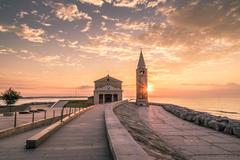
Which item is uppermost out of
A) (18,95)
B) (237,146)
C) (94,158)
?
(18,95)

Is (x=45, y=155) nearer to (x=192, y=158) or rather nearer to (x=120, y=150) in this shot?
(x=120, y=150)

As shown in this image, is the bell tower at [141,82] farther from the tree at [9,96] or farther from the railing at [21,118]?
the railing at [21,118]

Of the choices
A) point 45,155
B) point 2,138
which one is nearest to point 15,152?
point 45,155

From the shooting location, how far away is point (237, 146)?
14.4 metres

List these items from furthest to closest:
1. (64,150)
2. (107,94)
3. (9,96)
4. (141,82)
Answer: (107,94)
(141,82)
(9,96)
(64,150)

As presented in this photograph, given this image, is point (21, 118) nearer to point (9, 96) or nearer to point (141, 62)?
point (9, 96)

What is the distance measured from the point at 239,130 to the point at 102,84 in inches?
1863

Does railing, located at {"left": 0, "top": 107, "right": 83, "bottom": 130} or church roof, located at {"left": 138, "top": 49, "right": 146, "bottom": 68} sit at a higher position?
church roof, located at {"left": 138, "top": 49, "right": 146, "bottom": 68}

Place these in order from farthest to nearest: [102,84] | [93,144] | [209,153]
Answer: [102,84], [209,153], [93,144]

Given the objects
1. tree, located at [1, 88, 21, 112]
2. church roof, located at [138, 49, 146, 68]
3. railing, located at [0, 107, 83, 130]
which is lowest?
railing, located at [0, 107, 83, 130]

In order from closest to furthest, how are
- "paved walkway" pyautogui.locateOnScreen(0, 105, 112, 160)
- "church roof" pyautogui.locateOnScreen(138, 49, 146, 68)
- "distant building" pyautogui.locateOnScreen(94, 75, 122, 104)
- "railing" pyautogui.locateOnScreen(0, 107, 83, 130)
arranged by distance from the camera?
"paved walkway" pyautogui.locateOnScreen(0, 105, 112, 160) < "railing" pyautogui.locateOnScreen(0, 107, 83, 130) < "distant building" pyautogui.locateOnScreen(94, 75, 122, 104) < "church roof" pyautogui.locateOnScreen(138, 49, 146, 68)

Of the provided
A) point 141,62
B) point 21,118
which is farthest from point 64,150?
point 141,62

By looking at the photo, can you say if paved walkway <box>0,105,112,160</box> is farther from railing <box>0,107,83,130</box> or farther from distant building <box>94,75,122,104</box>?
distant building <box>94,75,122,104</box>

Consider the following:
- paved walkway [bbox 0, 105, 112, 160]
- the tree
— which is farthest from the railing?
the tree
